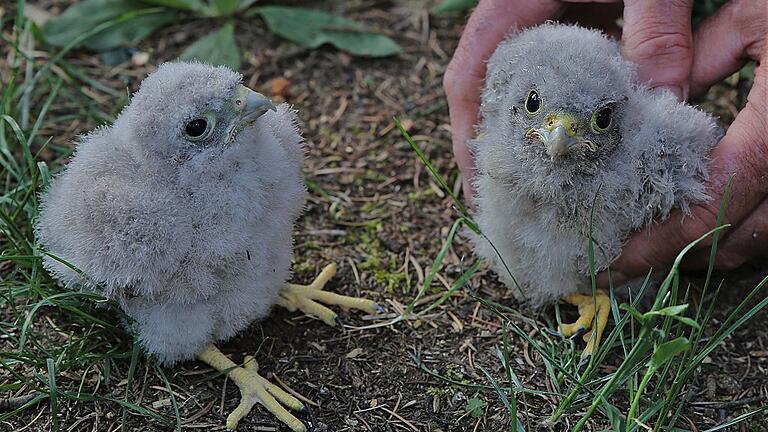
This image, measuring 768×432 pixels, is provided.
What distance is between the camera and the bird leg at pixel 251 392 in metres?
3.27

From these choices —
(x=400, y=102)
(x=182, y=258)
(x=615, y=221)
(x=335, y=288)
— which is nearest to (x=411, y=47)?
(x=400, y=102)

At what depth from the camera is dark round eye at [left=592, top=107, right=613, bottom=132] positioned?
329 cm

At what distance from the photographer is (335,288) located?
3990mm

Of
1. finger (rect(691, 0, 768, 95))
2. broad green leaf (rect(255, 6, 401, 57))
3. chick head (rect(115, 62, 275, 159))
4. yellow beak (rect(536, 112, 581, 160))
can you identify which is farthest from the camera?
broad green leaf (rect(255, 6, 401, 57))

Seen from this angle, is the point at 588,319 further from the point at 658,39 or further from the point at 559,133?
the point at 658,39

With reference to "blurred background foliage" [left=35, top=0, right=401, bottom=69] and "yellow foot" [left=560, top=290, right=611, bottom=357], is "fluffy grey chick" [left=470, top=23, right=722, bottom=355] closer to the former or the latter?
"yellow foot" [left=560, top=290, right=611, bottom=357]

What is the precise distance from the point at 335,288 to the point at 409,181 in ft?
2.98

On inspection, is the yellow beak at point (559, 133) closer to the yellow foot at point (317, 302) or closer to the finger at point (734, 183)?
the finger at point (734, 183)

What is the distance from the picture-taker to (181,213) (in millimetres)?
3100

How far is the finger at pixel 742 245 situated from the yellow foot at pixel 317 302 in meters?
1.48

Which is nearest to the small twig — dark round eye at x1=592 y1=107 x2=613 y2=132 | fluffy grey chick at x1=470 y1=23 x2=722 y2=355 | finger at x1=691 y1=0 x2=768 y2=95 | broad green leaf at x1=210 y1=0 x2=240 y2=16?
fluffy grey chick at x1=470 y1=23 x2=722 y2=355

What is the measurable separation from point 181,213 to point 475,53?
5.51ft

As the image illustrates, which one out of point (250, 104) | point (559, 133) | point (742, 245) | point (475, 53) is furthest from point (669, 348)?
point (475, 53)

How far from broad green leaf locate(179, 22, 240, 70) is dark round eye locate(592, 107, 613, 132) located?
2553 mm
